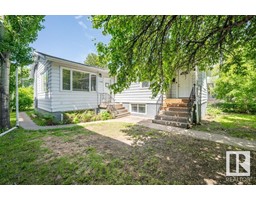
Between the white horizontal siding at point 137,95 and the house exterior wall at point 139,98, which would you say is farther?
the white horizontal siding at point 137,95

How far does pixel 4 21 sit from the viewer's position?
18.0 feet

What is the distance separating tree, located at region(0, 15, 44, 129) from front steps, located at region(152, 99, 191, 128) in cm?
711

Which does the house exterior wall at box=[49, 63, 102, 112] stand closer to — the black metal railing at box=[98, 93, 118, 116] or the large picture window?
the large picture window

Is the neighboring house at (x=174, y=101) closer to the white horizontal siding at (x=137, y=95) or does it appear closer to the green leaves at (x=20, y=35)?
the white horizontal siding at (x=137, y=95)

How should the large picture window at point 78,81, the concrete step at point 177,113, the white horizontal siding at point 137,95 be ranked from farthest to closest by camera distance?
the white horizontal siding at point 137,95
the large picture window at point 78,81
the concrete step at point 177,113

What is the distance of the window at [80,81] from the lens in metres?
9.00

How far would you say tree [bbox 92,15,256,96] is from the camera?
3.35 m

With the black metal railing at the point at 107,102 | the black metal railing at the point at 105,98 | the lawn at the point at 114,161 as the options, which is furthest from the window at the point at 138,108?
the lawn at the point at 114,161

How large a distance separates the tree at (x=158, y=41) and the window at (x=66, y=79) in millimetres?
5612

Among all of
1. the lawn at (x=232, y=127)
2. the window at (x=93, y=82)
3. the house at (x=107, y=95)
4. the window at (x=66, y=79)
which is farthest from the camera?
the window at (x=93, y=82)

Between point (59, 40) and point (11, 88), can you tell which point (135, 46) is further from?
point (11, 88)

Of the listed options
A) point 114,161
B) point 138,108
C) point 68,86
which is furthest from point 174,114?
point 68,86

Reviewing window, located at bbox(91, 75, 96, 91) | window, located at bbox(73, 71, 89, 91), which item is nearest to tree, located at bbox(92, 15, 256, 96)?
window, located at bbox(73, 71, 89, 91)
